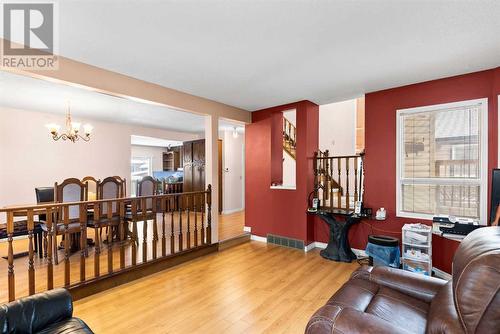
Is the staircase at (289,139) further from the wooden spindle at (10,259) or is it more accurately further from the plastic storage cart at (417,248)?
the wooden spindle at (10,259)

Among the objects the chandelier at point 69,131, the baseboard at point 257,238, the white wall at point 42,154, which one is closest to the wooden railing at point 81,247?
the baseboard at point 257,238

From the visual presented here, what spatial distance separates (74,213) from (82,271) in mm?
1357

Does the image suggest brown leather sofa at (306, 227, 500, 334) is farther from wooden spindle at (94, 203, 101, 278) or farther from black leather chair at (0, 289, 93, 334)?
wooden spindle at (94, 203, 101, 278)

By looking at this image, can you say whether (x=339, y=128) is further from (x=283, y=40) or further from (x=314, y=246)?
(x=283, y=40)

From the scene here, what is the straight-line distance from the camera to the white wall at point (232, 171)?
275 inches

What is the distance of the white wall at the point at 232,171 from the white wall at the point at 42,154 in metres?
2.60

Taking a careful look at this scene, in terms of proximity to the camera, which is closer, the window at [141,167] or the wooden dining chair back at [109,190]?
the wooden dining chair back at [109,190]

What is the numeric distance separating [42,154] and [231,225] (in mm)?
4083

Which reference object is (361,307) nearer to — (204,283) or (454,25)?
(204,283)

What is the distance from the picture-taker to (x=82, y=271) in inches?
102

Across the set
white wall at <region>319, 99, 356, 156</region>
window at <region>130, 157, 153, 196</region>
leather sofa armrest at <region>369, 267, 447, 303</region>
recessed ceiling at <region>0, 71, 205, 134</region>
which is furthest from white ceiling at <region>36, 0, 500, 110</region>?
window at <region>130, 157, 153, 196</region>

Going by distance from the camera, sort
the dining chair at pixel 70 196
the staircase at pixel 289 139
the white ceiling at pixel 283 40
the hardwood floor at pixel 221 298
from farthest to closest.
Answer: the staircase at pixel 289 139
the dining chair at pixel 70 196
the hardwood floor at pixel 221 298
the white ceiling at pixel 283 40

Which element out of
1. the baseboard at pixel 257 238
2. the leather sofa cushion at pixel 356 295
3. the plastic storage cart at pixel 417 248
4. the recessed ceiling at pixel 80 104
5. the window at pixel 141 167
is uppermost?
the recessed ceiling at pixel 80 104

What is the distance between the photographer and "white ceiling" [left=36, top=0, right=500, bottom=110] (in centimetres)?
175
